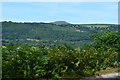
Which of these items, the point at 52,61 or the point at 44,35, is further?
the point at 44,35

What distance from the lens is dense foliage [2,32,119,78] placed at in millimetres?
5676

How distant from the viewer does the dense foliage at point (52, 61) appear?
223 inches

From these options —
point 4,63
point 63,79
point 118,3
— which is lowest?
point 63,79

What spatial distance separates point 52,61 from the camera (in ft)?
20.7

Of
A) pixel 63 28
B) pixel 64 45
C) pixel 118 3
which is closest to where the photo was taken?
pixel 64 45

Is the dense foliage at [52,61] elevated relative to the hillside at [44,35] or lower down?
lower down

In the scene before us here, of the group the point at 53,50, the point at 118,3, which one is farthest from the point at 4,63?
the point at 118,3

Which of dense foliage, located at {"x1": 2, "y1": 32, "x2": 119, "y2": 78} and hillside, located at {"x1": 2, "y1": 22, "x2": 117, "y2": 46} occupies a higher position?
hillside, located at {"x1": 2, "y1": 22, "x2": 117, "y2": 46}

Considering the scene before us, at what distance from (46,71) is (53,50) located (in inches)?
42.5

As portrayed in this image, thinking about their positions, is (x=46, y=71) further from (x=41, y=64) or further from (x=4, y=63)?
(x=4, y=63)

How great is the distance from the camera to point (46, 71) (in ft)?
19.8

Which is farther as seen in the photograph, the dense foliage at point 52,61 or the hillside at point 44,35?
the hillside at point 44,35

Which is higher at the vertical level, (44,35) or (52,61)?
(44,35)

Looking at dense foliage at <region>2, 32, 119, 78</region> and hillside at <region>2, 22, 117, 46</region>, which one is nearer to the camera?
dense foliage at <region>2, 32, 119, 78</region>
